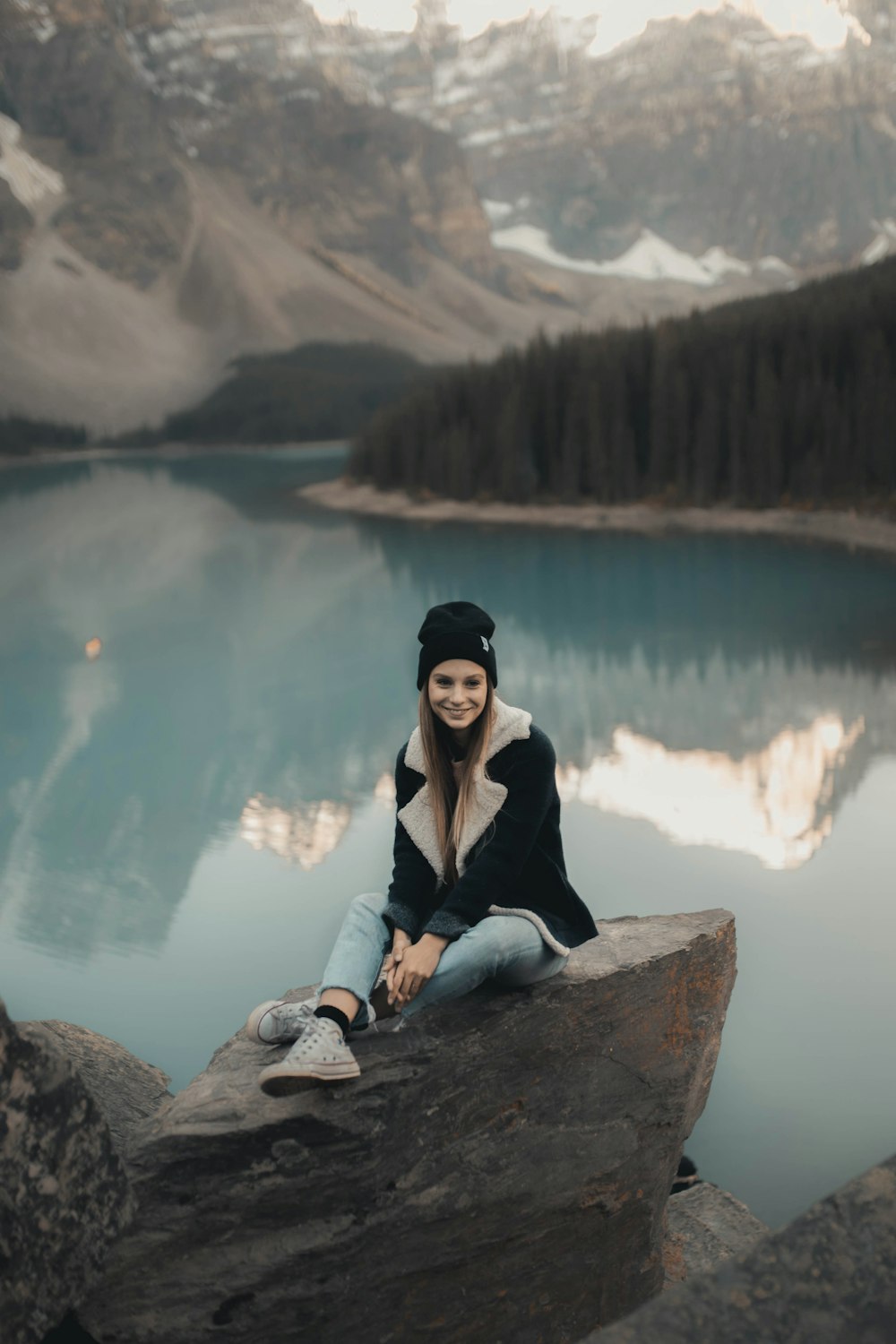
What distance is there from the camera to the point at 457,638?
13.4 feet

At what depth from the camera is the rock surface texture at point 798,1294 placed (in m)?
1.99

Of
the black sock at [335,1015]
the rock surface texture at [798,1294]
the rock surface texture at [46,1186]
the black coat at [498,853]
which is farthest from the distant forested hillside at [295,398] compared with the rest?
the rock surface texture at [798,1294]

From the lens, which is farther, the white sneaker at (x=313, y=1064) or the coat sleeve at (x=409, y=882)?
the coat sleeve at (x=409, y=882)

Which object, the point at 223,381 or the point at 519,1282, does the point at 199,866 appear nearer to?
the point at 519,1282

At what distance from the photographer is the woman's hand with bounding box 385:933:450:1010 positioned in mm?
3777

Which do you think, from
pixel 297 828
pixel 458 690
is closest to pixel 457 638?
pixel 458 690

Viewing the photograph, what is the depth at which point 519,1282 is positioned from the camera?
4098 mm

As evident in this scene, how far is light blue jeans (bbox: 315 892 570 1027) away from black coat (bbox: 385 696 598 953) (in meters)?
0.05

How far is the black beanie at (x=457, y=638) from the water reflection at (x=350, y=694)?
6.12 m

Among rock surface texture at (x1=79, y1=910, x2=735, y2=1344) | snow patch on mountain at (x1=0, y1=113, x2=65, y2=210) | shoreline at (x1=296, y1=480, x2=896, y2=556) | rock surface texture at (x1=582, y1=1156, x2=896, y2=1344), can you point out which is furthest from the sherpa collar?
snow patch on mountain at (x1=0, y1=113, x2=65, y2=210)

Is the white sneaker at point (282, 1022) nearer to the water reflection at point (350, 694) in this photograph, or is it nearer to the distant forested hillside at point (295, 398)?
the water reflection at point (350, 694)

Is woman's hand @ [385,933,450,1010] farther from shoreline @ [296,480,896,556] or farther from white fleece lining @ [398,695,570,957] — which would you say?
shoreline @ [296,480,896,556]

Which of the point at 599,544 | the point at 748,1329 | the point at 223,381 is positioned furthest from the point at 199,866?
the point at 223,381

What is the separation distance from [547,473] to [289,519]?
1140 cm
